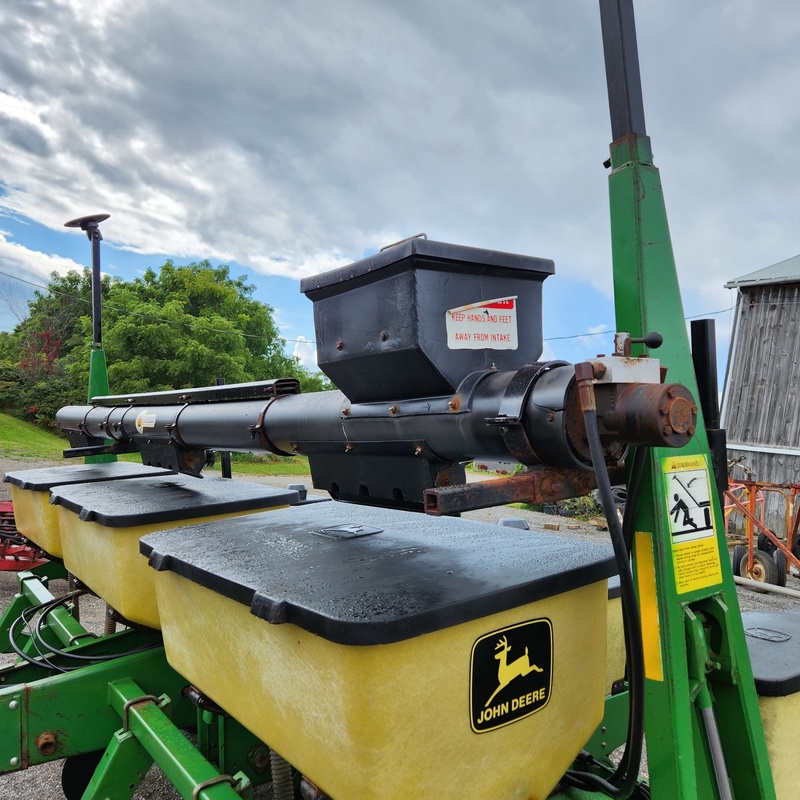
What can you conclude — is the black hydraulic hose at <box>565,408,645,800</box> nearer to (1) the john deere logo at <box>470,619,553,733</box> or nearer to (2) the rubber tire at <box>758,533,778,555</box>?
(1) the john deere logo at <box>470,619,553,733</box>

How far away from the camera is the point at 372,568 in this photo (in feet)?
5.37

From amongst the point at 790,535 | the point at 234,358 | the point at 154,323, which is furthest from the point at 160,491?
the point at 154,323

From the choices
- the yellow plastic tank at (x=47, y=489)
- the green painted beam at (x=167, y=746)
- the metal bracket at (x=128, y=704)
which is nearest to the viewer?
the green painted beam at (x=167, y=746)

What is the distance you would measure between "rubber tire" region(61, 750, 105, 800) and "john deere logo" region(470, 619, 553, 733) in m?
2.28

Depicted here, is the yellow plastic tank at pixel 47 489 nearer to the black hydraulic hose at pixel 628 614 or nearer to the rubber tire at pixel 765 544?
the black hydraulic hose at pixel 628 614

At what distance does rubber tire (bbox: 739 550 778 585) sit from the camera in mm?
7898

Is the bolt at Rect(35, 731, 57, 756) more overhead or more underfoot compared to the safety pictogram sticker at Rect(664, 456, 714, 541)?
more underfoot

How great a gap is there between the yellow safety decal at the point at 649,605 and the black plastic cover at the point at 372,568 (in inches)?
6.3

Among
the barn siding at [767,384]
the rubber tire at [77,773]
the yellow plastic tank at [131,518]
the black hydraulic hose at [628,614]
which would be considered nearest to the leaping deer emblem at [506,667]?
the black hydraulic hose at [628,614]

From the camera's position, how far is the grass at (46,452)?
17.1 metres

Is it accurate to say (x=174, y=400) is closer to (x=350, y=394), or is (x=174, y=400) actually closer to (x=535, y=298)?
(x=350, y=394)

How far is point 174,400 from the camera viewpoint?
3127 mm

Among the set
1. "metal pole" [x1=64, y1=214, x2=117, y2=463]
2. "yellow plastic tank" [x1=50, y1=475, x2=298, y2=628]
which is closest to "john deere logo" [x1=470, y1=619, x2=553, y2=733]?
"yellow plastic tank" [x1=50, y1=475, x2=298, y2=628]

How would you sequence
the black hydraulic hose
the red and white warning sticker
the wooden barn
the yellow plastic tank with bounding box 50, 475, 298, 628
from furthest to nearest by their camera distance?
1. the wooden barn
2. the yellow plastic tank with bounding box 50, 475, 298, 628
3. the red and white warning sticker
4. the black hydraulic hose
